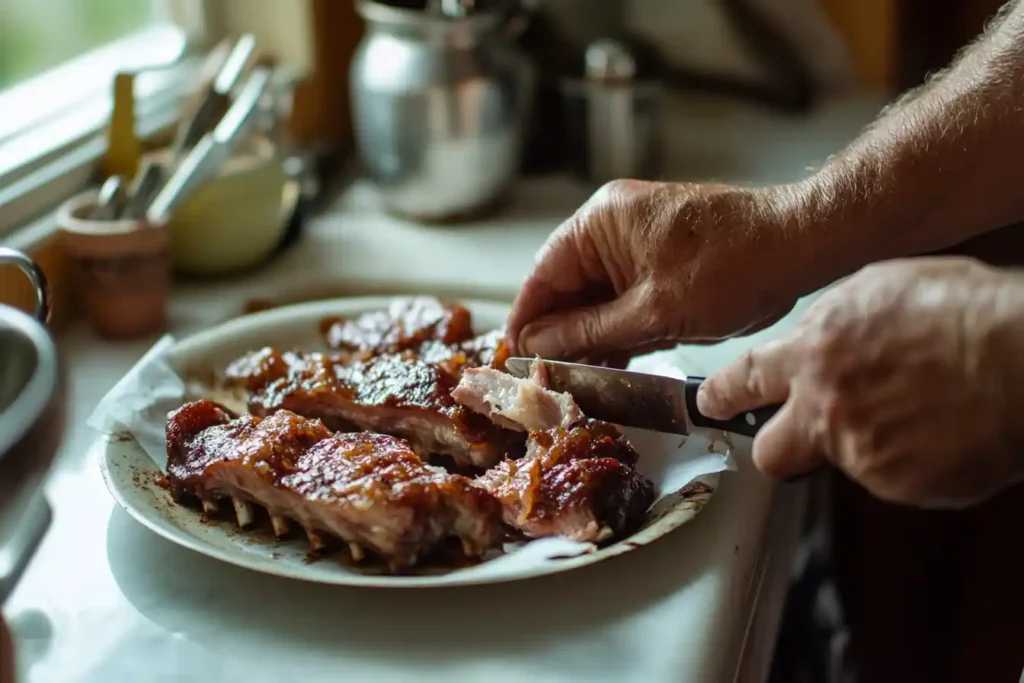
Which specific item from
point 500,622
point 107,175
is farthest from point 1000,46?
point 107,175

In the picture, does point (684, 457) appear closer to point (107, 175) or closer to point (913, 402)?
point (913, 402)

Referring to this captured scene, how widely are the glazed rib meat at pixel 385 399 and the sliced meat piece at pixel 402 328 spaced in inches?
1.8

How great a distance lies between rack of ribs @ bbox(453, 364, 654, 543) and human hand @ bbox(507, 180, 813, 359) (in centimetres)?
9

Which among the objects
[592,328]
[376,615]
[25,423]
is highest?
[25,423]

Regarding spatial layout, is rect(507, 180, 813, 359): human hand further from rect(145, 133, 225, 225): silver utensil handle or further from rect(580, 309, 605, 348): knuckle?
rect(145, 133, 225, 225): silver utensil handle

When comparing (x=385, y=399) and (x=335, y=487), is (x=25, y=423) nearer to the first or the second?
(x=335, y=487)

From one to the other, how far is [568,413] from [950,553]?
1153mm

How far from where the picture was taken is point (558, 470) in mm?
820

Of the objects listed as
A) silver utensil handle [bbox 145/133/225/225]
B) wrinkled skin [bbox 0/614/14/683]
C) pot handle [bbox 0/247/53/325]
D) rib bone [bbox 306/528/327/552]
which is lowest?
rib bone [bbox 306/528/327/552]

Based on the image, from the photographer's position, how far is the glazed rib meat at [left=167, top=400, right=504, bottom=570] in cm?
77

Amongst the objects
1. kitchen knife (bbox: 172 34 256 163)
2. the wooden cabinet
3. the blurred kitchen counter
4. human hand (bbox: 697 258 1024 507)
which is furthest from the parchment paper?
the wooden cabinet

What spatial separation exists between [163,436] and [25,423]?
37cm

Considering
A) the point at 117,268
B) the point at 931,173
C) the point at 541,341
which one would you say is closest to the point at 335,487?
the point at 541,341

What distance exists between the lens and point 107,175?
1297mm
